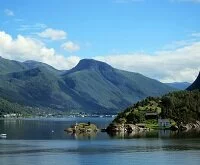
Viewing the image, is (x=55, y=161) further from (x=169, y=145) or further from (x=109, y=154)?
(x=169, y=145)

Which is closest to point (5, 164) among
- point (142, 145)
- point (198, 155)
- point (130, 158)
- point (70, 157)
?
point (70, 157)

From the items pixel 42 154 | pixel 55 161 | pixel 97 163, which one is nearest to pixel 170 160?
pixel 97 163

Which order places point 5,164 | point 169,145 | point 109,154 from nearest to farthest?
point 5,164, point 109,154, point 169,145

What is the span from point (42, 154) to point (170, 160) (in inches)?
1284

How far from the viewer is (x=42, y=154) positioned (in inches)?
4902

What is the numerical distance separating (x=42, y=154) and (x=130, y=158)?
909 inches

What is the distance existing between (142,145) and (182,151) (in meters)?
23.3

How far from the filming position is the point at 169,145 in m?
149

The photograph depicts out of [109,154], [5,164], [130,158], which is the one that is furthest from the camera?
[109,154]

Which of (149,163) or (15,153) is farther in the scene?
(15,153)

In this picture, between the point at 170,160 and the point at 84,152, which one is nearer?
the point at 170,160

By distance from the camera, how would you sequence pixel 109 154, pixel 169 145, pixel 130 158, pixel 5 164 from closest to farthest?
pixel 5 164
pixel 130 158
pixel 109 154
pixel 169 145

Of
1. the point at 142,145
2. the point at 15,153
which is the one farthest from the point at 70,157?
the point at 142,145

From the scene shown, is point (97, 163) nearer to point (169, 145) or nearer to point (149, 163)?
point (149, 163)
